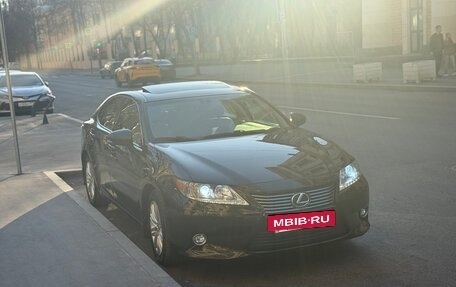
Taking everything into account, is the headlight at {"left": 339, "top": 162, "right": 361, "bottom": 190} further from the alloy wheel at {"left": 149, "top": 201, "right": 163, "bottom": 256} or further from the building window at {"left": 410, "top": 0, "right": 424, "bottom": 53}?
the building window at {"left": 410, "top": 0, "right": 424, "bottom": 53}

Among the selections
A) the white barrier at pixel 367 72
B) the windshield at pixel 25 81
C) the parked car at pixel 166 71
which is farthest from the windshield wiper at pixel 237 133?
the parked car at pixel 166 71

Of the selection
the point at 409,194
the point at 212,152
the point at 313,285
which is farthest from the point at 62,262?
the point at 409,194

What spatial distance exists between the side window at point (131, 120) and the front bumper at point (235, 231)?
1181 millimetres

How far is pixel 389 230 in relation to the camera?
5605 mm

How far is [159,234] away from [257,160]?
1001 millimetres

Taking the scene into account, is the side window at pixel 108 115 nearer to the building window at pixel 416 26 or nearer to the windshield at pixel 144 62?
the windshield at pixel 144 62

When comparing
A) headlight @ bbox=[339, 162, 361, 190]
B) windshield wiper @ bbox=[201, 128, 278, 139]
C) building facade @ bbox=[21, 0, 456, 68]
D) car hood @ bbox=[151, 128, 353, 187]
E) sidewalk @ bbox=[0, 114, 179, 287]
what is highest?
building facade @ bbox=[21, 0, 456, 68]

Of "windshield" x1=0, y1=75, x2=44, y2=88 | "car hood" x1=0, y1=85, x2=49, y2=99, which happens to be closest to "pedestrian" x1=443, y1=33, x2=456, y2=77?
"car hood" x1=0, y1=85, x2=49, y2=99

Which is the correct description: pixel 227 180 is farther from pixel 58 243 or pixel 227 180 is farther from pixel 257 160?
pixel 58 243

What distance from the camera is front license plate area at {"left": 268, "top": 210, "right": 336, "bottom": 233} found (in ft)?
14.5

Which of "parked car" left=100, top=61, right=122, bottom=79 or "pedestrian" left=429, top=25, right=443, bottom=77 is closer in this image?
"pedestrian" left=429, top=25, right=443, bottom=77

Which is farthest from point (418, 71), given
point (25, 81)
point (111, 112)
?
point (111, 112)

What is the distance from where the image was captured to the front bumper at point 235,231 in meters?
4.41

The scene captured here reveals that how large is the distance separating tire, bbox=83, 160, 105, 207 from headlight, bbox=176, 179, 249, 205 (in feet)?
8.75
